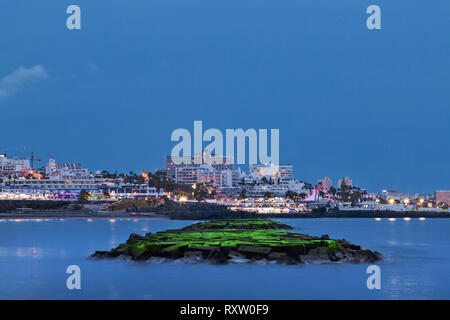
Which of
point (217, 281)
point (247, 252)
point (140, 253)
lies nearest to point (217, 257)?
point (247, 252)

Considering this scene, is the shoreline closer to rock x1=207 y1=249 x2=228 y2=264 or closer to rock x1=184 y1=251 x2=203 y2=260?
rock x1=184 y1=251 x2=203 y2=260

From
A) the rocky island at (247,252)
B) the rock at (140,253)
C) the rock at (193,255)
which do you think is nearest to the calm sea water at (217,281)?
the rock at (140,253)

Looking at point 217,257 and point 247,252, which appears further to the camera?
point 247,252

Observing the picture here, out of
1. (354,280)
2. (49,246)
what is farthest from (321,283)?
(49,246)

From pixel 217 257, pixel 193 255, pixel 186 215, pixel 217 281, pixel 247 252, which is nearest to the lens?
pixel 217 281

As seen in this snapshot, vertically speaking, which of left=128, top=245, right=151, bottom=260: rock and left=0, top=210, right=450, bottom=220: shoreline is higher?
left=128, top=245, right=151, bottom=260: rock

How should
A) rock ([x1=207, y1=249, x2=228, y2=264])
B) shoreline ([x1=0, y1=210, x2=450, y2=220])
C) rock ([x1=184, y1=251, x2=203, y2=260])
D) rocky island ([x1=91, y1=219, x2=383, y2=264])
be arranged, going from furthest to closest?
shoreline ([x1=0, y1=210, x2=450, y2=220]) → rock ([x1=184, y1=251, x2=203, y2=260]) → rocky island ([x1=91, y1=219, x2=383, y2=264]) → rock ([x1=207, y1=249, x2=228, y2=264])

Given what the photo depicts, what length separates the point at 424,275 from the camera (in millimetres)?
31703

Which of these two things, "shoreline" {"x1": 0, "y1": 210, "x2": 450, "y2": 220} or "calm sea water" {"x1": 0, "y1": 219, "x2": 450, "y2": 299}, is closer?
"calm sea water" {"x1": 0, "y1": 219, "x2": 450, "y2": 299}

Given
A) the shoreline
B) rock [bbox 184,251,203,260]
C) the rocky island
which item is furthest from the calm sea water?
the shoreline

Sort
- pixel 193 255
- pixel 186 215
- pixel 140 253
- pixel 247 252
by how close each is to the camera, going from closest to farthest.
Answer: pixel 193 255, pixel 140 253, pixel 247 252, pixel 186 215

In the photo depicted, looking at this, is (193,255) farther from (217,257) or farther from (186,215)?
(186,215)
